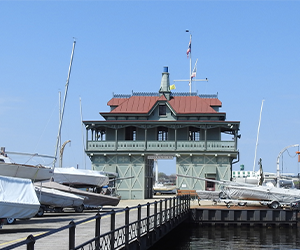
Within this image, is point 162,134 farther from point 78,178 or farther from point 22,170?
point 22,170

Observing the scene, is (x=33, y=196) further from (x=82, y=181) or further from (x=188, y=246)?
(x=82, y=181)

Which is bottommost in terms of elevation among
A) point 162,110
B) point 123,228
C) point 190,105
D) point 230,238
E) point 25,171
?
point 230,238

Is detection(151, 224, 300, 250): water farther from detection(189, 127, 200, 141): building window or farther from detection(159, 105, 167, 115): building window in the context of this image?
detection(159, 105, 167, 115): building window

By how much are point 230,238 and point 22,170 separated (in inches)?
505

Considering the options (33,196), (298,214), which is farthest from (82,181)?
(33,196)

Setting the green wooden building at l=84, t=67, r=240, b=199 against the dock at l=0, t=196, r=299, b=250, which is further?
the green wooden building at l=84, t=67, r=240, b=199

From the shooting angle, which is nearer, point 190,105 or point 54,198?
point 54,198

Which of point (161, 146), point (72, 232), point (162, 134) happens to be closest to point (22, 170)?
point (72, 232)

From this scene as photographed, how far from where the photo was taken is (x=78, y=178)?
122 ft

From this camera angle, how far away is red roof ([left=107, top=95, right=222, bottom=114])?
51.2 m

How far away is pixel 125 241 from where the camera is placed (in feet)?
48.5

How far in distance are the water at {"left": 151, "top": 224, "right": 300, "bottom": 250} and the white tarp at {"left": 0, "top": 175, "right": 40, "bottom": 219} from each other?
8724 mm

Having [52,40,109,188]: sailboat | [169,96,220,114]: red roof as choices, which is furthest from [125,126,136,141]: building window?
[52,40,109,188]: sailboat

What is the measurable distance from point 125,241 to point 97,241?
3090 mm
